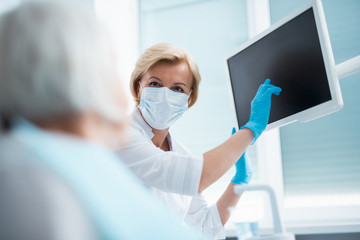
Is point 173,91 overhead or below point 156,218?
overhead

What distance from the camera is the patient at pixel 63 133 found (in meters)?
0.43

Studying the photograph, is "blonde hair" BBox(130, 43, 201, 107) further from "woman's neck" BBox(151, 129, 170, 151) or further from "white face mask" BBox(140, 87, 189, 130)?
"woman's neck" BBox(151, 129, 170, 151)

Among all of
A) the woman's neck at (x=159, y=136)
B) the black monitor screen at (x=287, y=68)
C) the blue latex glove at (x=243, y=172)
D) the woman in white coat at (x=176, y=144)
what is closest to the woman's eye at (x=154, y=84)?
the woman in white coat at (x=176, y=144)

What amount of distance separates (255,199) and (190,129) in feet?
2.21

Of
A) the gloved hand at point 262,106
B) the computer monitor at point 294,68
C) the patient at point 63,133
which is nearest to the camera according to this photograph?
the patient at point 63,133

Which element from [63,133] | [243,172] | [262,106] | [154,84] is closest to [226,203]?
[243,172]

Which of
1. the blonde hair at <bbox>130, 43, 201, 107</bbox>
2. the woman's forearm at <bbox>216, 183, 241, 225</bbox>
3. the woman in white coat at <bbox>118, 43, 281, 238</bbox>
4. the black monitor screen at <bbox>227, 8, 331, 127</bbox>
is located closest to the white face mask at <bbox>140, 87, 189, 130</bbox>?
the woman in white coat at <bbox>118, 43, 281, 238</bbox>

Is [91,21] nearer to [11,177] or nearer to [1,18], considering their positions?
[1,18]

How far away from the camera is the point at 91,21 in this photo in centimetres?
56

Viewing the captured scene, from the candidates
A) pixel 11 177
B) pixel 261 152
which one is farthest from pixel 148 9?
pixel 11 177

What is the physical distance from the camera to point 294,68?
128cm

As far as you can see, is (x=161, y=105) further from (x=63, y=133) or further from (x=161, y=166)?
(x=63, y=133)

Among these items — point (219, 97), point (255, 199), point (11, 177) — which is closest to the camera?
point (11, 177)

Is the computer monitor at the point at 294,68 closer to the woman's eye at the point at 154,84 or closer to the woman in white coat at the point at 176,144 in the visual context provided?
the woman in white coat at the point at 176,144
